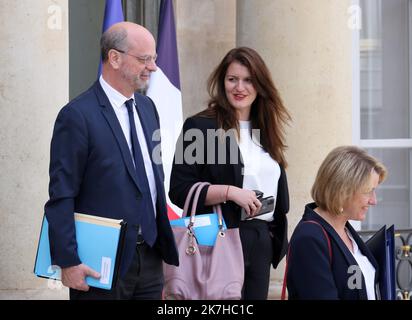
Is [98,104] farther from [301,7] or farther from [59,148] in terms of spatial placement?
[301,7]

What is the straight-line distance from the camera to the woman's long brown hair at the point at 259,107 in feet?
16.7

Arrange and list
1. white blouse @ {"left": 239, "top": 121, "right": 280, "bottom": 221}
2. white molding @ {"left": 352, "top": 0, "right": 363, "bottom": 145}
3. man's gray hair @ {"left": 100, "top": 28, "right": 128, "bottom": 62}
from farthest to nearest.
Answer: white molding @ {"left": 352, "top": 0, "right": 363, "bottom": 145}, white blouse @ {"left": 239, "top": 121, "right": 280, "bottom": 221}, man's gray hair @ {"left": 100, "top": 28, "right": 128, "bottom": 62}

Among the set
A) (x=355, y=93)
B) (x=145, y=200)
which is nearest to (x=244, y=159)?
(x=145, y=200)

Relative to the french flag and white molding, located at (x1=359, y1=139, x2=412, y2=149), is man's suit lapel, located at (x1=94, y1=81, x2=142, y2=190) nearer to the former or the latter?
the french flag

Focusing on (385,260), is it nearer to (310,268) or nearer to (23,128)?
(310,268)

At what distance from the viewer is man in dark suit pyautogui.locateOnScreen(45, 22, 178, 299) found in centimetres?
412

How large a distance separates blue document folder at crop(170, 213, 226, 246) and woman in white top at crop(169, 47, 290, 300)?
0.46 feet

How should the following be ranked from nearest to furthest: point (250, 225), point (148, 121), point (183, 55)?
point (148, 121), point (250, 225), point (183, 55)

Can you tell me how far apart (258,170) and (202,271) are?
0.66m

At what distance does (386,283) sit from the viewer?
423 centimetres

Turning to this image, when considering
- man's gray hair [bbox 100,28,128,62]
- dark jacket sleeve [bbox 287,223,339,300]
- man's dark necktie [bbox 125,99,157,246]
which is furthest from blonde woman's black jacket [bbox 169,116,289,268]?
dark jacket sleeve [bbox 287,223,339,300]

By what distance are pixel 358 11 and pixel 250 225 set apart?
3.25 meters

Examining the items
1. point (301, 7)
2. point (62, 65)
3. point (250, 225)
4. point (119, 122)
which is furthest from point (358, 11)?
point (119, 122)

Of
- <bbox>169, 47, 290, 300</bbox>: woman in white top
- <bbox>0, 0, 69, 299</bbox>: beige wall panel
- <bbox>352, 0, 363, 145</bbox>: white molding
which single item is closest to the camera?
<bbox>169, 47, 290, 300</bbox>: woman in white top
